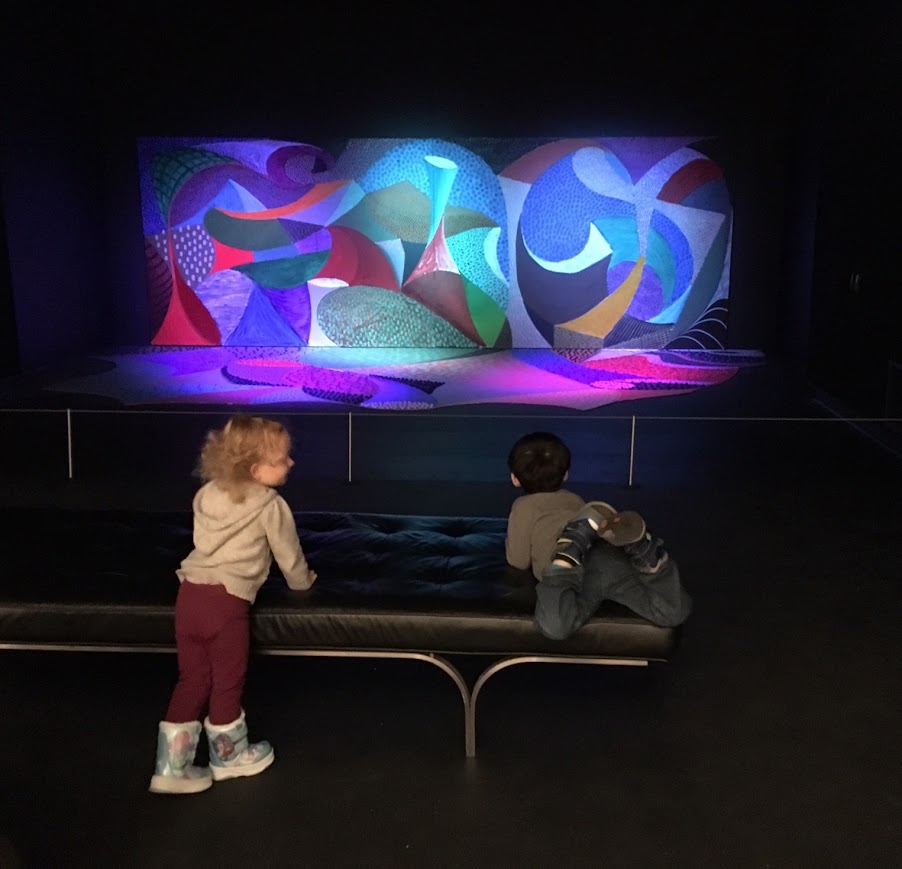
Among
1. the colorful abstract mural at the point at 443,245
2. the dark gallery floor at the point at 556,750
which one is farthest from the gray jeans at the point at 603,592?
the colorful abstract mural at the point at 443,245

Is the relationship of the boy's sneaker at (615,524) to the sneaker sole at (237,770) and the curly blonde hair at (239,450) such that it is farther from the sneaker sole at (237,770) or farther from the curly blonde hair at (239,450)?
the sneaker sole at (237,770)

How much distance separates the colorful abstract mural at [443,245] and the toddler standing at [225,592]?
8.24m

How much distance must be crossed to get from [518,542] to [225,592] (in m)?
0.88

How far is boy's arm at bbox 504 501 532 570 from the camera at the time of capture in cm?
317

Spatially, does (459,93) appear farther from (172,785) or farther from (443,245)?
(172,785)

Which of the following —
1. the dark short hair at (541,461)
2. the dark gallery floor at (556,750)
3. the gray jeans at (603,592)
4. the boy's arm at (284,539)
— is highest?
the dark short hair at (541,461)

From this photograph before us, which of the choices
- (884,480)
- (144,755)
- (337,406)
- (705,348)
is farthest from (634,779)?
(705,348)

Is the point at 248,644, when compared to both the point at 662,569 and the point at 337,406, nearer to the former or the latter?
the point at 662,569

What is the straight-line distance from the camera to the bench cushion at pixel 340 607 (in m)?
2.95

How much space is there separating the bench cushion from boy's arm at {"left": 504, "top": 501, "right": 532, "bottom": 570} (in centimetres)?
3

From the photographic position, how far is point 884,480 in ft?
20.1

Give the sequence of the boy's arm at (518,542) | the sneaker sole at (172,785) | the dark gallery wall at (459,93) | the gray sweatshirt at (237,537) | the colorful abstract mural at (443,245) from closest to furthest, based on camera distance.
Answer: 1. the sneaker sole at (172,785)
2. the gray sweatshirt at (237,537)
3. the boy's arm at (518,542)
4. the dark gallery wall at (459,93)
5. the colorful abstract mural at (443,245)

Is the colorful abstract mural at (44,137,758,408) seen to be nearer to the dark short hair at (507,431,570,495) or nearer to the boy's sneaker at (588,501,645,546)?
the dark short hair at (507,431,570,495)

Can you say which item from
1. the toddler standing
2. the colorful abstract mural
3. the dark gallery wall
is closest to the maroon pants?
the toddler standing
